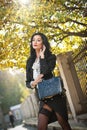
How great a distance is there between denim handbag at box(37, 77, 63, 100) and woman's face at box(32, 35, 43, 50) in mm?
601

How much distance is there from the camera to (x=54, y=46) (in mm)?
16359

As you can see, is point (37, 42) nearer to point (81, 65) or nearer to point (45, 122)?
point (45, 122)

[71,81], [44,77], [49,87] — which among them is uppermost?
[44,77]

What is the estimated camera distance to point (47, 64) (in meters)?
5.23

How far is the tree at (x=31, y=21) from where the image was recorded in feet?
36.8

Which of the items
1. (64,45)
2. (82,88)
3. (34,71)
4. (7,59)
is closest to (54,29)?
(7,59)

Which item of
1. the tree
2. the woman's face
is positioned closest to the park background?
the tree

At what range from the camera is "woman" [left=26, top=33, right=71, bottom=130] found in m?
5.02

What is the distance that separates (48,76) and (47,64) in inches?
7.1

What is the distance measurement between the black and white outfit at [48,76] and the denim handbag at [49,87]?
3.6 inches

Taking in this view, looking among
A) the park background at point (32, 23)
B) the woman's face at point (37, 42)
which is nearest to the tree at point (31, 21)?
the park background at point (32, 23)

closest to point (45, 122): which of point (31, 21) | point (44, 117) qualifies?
point (44, 117)

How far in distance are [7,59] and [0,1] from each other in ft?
14.0

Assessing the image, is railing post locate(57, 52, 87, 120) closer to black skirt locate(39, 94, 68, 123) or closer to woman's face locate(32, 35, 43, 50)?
woman's face locate(32, 35, 43, 50)
